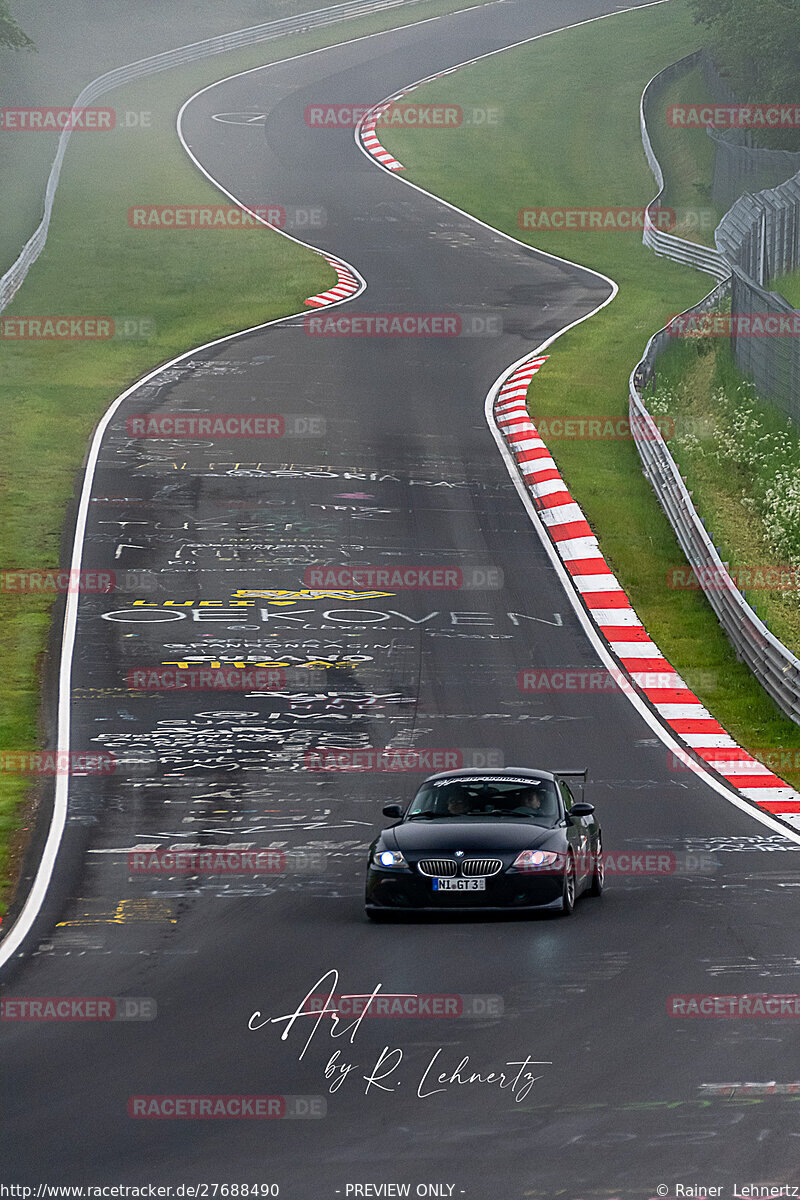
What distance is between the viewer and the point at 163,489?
31922 millimetres

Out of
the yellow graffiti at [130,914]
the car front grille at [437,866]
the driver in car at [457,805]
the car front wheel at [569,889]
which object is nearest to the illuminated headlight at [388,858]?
the car front grille at [437,866]

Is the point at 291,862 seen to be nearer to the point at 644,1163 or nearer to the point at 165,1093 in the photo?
the point at 165,1093

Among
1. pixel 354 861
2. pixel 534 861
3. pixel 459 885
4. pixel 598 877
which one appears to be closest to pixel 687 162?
pixel 354 861

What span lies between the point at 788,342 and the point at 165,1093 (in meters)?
24.5

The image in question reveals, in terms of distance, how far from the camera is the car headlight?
13.4m

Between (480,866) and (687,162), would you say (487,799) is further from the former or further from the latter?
(687,162)

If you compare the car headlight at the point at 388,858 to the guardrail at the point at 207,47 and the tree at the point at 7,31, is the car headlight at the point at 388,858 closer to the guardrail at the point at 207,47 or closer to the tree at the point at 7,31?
the guardrail at the point at 207,47

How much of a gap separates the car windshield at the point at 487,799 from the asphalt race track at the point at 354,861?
1.00 metres

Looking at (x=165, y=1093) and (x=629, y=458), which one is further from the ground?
(x=165, y=1093)

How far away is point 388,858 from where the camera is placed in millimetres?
13453

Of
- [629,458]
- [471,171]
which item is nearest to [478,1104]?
[629,458]

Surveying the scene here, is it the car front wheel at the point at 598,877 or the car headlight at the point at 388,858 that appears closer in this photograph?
the car headlight at the point at 388,858

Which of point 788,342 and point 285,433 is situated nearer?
point 788,342

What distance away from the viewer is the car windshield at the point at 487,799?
14.3 metres
